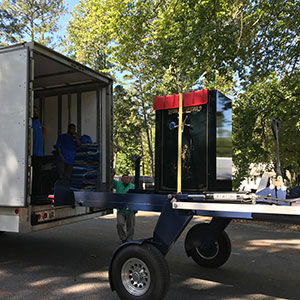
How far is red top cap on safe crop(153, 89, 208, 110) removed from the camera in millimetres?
4402

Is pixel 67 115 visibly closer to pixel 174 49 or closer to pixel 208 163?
pixel 208 163

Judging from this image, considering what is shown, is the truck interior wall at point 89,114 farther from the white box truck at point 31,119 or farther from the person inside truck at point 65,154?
the person inside truck at point 65,154

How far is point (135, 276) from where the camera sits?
3932mm

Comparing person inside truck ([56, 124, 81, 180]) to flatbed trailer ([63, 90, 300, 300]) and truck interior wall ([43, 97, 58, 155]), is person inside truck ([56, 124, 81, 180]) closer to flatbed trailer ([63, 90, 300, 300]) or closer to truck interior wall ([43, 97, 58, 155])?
truck interior wall ([43, 97, 58, 155])

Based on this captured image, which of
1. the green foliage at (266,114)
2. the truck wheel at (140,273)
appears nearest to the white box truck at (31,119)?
the truck wheel at (140,273)

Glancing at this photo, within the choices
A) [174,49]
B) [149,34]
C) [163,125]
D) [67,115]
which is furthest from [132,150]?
[163,125]

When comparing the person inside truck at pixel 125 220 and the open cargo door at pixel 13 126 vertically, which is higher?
the open cargo door at pixel 13 126

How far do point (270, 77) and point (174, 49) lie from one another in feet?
10.3

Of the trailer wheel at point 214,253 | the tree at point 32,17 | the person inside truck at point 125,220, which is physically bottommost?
the trailer wheel at point 214,253

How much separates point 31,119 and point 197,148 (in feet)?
7.67

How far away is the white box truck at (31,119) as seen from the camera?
475 cm

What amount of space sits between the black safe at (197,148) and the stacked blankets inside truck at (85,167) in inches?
86.5

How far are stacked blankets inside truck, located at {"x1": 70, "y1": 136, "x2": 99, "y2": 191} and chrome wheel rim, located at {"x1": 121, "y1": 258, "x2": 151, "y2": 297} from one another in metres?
2.82

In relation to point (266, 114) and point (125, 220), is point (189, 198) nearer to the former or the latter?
point (125, 220)
